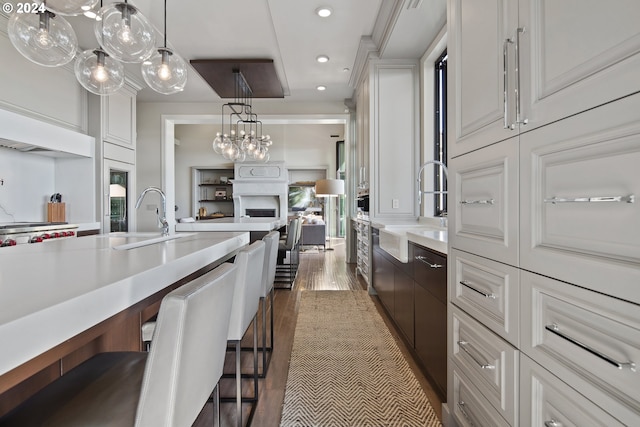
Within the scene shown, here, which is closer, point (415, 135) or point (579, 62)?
point (579, 62)

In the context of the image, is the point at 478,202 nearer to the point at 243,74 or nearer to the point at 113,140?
the point at 243,74

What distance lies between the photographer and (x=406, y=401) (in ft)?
5.71

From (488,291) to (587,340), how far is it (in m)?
0.42

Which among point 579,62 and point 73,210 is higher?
point 579,62

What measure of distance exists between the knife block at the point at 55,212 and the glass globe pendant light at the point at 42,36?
309 cm

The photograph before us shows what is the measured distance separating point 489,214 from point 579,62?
1.76 ft

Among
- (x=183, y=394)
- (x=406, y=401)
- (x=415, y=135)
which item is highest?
(x=415, y=135)

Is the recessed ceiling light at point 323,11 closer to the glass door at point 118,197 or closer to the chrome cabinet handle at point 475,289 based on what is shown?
the chrome cabinet handle at point 475,289

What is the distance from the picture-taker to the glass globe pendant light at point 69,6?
145 cm

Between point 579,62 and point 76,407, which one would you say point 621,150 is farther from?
point 76,407

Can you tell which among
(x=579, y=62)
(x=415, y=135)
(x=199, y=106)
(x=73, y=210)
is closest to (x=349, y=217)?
(x=415, y=135)

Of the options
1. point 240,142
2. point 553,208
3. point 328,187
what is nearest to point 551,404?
point 553,208

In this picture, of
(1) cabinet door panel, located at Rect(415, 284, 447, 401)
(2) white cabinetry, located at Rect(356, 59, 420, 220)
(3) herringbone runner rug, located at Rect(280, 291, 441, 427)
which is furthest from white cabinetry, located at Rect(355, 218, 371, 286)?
(1) cabinet door panel, located at Rect(415, 284, 447, 401)

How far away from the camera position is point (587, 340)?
2.41 feet
